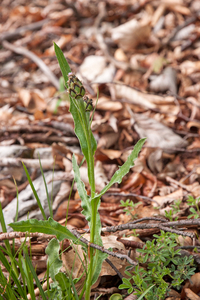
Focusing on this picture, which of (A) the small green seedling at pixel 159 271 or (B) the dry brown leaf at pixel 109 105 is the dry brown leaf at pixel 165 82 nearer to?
(B) the dry brown leaf at pixel 109 105

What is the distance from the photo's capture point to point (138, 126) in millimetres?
2447

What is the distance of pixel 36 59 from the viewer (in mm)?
3738

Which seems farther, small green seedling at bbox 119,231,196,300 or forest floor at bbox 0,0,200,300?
forest floor at bbox 0,0,200,300

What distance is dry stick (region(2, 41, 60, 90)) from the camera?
3.36 metres

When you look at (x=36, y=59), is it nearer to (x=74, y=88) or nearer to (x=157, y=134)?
(x=157, y=134)

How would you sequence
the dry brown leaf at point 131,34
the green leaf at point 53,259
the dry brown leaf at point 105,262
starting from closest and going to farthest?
the green leaf at point 53,259, the dry brown leaf at point 105,262, the dry brown leaf at point 131,34

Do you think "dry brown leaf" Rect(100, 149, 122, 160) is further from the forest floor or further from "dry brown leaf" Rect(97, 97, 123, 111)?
"dry brown leaf" Rect(97, 97, 123, 111)

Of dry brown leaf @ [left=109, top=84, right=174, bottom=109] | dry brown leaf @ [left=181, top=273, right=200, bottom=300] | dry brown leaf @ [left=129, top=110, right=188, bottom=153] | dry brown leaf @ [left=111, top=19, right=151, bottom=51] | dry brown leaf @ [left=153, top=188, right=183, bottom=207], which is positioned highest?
dry brown leaf @ [left=111, top=19, right=151, bottom=51]

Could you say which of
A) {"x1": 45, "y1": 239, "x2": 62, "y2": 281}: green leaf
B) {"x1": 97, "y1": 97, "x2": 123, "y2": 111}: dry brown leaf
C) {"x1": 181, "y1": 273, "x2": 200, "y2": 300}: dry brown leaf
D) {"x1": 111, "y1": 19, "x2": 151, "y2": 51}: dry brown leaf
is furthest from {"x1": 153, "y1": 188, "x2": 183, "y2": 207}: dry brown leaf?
{"x1": 111, "y1": 19, "x2": 151, "y2": 51}: dry brown leaf

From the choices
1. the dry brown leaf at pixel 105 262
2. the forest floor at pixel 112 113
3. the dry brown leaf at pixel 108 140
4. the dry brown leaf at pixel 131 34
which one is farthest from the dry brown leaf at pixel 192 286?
the dry brown leaf at pixel 131 34

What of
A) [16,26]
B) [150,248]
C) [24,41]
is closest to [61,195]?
[150,248]

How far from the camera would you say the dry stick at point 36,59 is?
3.36 meters

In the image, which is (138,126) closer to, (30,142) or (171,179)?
(171,179)

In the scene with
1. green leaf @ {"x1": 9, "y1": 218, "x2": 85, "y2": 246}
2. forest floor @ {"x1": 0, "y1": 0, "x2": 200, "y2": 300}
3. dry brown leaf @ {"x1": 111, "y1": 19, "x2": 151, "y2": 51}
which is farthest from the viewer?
dry brown leaf @ {"x1": 111, "y1": 19, "x2": 151, "y2": 51}
